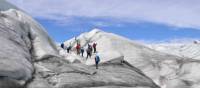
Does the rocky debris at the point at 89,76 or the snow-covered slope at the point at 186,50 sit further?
the snow-covered slope at the point at 186,50

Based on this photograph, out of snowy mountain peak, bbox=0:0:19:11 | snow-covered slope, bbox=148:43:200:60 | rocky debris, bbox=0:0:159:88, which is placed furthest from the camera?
snow-covered slope, bbox=148:43:200:60

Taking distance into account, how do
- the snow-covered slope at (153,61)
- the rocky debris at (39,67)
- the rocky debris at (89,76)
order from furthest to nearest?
the snow-covered slope at (153,61)
the rocky debris at (89,76)
the rocky debris at (39,67)

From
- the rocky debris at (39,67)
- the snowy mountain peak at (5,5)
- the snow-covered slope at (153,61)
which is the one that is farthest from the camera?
the snowy mountain peak at (5,5)

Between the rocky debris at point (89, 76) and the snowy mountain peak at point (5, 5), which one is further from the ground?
the snowy mountain peak at point (5, 5)

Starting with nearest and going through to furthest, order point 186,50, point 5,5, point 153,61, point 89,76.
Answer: point 89,76 → point 153,61 → point 5,5 → point 186,50

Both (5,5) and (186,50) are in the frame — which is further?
(186,50)

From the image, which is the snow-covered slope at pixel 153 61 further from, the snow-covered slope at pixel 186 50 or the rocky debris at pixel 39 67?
the snow-covered slope at pixel 186 50

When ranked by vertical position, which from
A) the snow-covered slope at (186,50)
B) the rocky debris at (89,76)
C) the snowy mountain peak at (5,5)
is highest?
the snowy mountain peak at (5,5)

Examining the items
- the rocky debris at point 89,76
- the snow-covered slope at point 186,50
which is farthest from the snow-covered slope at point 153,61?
the snow-covered slope at point 186,50

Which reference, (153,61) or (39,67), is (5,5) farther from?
(39,67)

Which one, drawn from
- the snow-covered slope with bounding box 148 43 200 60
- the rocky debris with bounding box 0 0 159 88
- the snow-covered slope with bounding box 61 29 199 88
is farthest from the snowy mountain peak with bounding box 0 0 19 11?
the snow-covered slope with bounding box 148 43 200 60

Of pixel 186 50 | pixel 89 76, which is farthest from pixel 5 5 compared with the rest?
pixel 186 50

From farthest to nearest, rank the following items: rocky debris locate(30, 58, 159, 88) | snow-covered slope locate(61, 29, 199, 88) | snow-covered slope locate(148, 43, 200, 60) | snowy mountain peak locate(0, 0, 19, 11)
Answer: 1. snow-covered slope locate(148, 43, 200, 60)
2. snowy mountain peak locate(0, 0, 19, 11)
3. snow-covered slope locate(61, 29, 199, 88)
4. rocky debris locate(30, 58, 159, 88)

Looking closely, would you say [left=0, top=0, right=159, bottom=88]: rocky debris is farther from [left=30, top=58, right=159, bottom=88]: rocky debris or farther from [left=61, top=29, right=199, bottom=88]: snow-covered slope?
[left=61, top=29, right=199, bottom=88]: snow-covered slope
